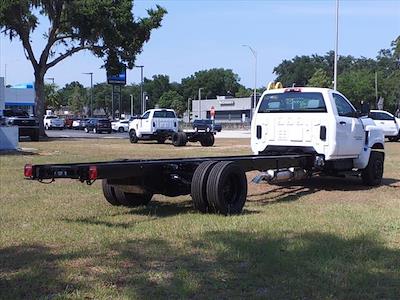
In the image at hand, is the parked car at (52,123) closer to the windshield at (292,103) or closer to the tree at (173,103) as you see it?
the windshield at (292,103)

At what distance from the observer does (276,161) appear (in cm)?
1075

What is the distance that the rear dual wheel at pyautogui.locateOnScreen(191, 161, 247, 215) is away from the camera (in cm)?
859

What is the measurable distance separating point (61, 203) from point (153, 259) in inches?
169

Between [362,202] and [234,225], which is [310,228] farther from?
[362,202]

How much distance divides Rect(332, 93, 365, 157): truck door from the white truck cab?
67.8 feet

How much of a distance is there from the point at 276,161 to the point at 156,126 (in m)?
22.8

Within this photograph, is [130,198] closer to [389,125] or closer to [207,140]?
[207,140]

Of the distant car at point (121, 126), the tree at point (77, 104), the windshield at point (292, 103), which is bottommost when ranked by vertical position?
the distant car at point (121, 126)

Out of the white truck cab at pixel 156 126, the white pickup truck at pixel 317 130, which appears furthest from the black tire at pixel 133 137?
the white pickup truck at pixel 317 130

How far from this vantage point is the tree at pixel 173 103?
499ft

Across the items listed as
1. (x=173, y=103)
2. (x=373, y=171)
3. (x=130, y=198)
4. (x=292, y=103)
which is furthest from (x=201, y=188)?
(x=173, y=103)

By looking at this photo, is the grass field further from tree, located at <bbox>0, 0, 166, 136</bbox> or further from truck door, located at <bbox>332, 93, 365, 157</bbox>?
Result: tree, located at <bbox>0, 0, 166, 136</bbox>

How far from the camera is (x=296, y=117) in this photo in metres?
12.1

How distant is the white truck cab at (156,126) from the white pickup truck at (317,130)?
2042 cm
